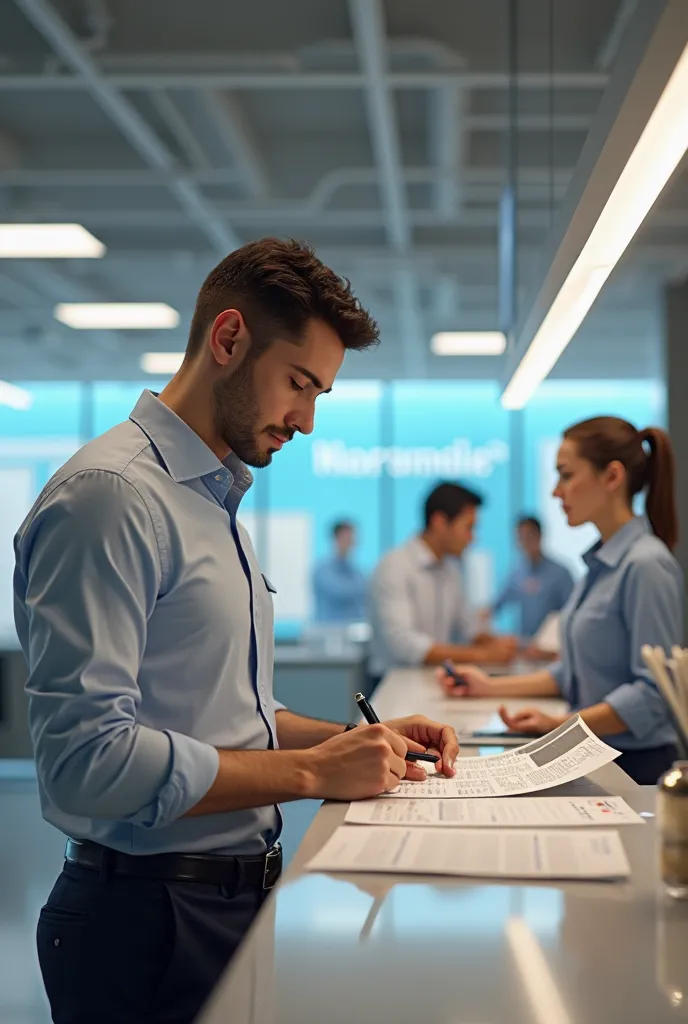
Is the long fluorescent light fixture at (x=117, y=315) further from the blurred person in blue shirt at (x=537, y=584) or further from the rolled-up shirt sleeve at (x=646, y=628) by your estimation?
the rolled-up shirt sleeve at (x=646, y=628)

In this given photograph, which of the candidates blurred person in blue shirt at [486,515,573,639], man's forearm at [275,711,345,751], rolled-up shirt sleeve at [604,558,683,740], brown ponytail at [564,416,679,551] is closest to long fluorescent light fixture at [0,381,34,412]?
blurred person in blue shirt at [486,515,573,639]

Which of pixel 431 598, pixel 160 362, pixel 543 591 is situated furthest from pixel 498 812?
pixel 160 362

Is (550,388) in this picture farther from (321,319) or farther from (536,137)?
(321,319)

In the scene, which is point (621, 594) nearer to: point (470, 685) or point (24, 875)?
point (470, 685)

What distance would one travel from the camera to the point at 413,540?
5270 millimetres

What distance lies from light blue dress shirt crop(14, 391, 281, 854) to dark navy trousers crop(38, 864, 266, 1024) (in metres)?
0.06

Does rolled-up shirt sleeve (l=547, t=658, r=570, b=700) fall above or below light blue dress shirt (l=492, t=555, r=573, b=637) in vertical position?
below

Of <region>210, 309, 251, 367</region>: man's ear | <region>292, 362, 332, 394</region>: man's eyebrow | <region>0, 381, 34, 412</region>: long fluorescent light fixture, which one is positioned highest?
<region>0, 381, 34, 412</region>: long fluorescent light fixture

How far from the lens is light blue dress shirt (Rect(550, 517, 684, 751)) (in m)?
2.47

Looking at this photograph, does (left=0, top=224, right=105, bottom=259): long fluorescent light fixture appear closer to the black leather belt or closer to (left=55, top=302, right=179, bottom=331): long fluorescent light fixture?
(left=55, top=302, right=179, bottom=331): long fluorescent light fixture

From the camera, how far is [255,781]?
1.32 metres

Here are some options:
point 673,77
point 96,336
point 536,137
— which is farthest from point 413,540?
point 96,336

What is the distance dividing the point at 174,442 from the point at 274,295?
0.26 meters

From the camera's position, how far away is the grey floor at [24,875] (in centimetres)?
300
